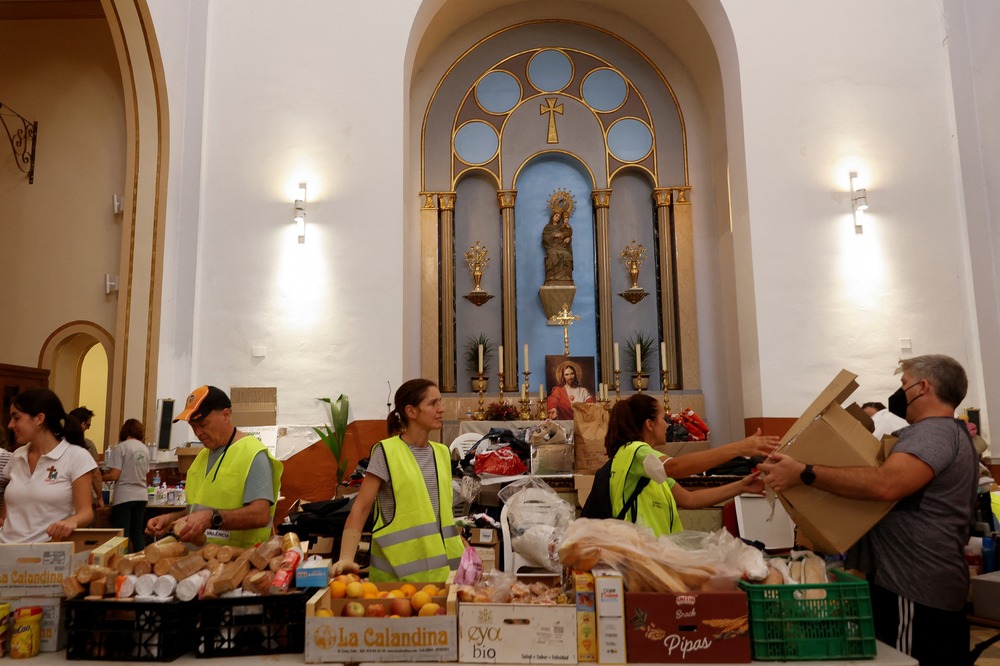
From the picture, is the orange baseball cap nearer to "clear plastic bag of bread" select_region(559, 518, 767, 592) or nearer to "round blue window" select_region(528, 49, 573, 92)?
"clear plastic bag of bread" select_region(559, 518, 767, 592)

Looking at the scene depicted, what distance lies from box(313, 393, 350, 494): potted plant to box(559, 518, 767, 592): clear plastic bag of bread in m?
5.07

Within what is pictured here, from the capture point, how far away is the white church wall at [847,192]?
7.34m

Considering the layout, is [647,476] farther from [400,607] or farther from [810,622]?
[400,607]

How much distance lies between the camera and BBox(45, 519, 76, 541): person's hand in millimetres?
Result: 2859

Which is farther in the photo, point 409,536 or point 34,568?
point 409,536

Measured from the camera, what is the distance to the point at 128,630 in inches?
81.9

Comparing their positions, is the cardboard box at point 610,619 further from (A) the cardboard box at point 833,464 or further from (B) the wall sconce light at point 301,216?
(B) the wall sconce light at point 301,216

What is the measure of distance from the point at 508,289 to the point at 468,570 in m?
7.83

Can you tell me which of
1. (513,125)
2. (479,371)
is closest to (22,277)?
(479,371)

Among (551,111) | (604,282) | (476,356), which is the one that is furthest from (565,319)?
(551,111)

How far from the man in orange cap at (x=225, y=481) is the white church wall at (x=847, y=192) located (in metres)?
→ 5.59

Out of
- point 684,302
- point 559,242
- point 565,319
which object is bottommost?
point 565,319

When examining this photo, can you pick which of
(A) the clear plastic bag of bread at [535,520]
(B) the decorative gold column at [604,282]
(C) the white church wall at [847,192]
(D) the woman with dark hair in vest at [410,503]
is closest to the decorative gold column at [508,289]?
(B) the decorative gold column at [604,282]

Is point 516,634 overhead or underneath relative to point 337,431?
underneath
